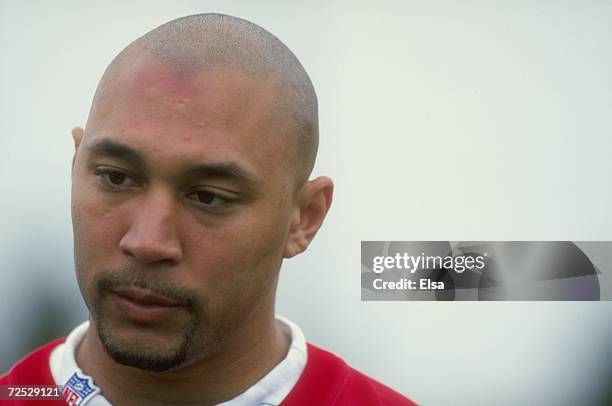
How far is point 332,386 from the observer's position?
6.29 feet

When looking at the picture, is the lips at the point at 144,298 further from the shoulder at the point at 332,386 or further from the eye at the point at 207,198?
the shoulder at the point at 332,386

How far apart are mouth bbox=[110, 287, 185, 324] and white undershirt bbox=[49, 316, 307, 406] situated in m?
0.33

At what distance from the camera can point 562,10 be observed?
2168mm

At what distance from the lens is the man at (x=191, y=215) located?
157cm

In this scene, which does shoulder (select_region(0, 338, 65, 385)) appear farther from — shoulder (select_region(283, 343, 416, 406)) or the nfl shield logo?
shoulder (select_region(283, 343, 416, 406))

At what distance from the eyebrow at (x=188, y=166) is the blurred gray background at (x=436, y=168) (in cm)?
55

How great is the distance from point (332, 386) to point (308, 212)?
439mm

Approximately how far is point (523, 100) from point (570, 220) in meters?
0.36

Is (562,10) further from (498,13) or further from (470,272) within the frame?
(470,272)

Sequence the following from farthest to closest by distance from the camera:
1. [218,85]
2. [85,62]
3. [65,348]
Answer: [85,62]
[65,348]
[218,85]

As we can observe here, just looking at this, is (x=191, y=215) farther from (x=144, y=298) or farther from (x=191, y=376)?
(x=191, y=376)

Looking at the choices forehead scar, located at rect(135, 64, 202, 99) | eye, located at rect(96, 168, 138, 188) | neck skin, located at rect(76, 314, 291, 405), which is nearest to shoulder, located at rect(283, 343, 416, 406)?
neck skin, located at rect(76, 314, 291, 405)

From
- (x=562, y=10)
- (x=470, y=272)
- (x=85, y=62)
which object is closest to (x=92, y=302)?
(x=85, y=62)

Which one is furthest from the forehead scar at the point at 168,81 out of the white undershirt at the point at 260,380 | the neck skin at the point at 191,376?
the white undershirt at the point at 260,380
